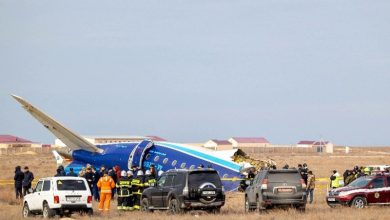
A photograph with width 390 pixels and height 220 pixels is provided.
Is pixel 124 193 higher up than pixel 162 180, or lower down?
lower down

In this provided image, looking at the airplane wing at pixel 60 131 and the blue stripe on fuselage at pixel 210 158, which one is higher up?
the airplane wing at pixel 60 131

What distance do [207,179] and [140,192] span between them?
5124 millimetres

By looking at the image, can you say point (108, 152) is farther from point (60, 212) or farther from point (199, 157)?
point (60, 212)

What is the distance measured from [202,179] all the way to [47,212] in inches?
222

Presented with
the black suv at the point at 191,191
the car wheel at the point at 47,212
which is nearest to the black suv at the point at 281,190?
the black suv at the point at 191,191

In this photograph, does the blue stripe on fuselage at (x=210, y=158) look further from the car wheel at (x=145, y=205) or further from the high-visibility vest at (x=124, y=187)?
the car wheel at (x=145, y=205)

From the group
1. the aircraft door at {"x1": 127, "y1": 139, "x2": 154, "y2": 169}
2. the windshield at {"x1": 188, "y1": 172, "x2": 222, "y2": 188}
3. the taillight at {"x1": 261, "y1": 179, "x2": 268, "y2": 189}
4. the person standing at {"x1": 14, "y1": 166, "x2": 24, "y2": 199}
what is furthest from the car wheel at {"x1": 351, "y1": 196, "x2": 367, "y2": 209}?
the person standing at {"x1": 14, "y1": 166, "x2": 24, "y2": 199}

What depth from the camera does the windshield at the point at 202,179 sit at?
29.2 metres

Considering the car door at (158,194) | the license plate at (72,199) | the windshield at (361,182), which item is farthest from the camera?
the windshield at (361,182)

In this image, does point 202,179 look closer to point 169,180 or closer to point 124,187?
point 169,180

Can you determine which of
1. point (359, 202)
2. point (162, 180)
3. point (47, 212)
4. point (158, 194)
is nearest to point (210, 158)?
point (162, 180)

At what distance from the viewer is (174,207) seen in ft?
96.9

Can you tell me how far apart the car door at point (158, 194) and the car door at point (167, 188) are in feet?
0.72

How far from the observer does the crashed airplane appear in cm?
3975
